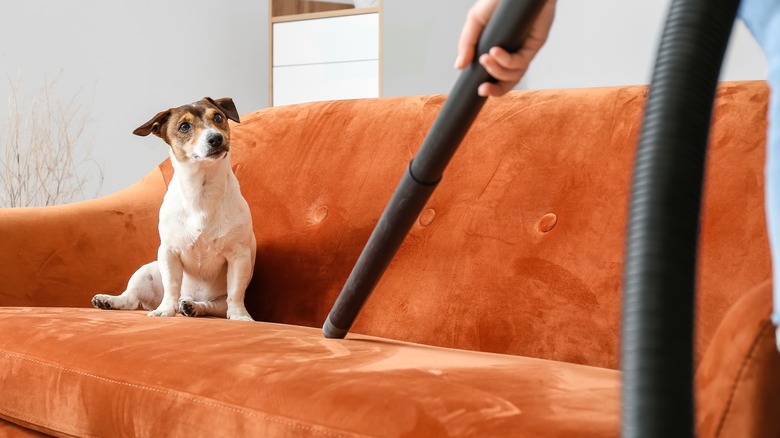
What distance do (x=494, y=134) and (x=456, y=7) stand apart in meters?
3.05

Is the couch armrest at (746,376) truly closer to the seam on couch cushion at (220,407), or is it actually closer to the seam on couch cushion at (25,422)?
the seam on couch cushion at (220,407)

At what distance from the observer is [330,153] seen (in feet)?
6.19

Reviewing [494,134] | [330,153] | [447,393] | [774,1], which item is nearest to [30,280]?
[330,153]

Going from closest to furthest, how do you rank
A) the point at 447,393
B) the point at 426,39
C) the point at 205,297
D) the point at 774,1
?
1. the point at 774,1
2. the point at 447,393
3. the point at 205,297
4. the point at 426,39

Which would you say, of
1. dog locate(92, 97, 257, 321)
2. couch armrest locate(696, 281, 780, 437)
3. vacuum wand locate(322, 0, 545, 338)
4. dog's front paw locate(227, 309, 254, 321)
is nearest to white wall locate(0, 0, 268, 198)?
dog locate(92, 97, 257, 321)

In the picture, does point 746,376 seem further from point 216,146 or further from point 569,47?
point 569,47

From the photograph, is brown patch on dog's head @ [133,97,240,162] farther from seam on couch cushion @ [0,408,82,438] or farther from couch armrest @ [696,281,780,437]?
couch armrest @ [696,281,780,437]

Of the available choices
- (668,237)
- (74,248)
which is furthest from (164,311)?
(668,237)

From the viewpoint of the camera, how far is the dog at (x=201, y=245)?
185cm

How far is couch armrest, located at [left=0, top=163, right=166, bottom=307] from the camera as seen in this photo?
5.96 ft

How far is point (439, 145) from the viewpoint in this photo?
653 millimetres

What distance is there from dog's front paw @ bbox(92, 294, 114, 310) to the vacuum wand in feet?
3.46

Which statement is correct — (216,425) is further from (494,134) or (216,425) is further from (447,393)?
(494,134)

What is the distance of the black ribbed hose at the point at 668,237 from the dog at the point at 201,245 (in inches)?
60.5
